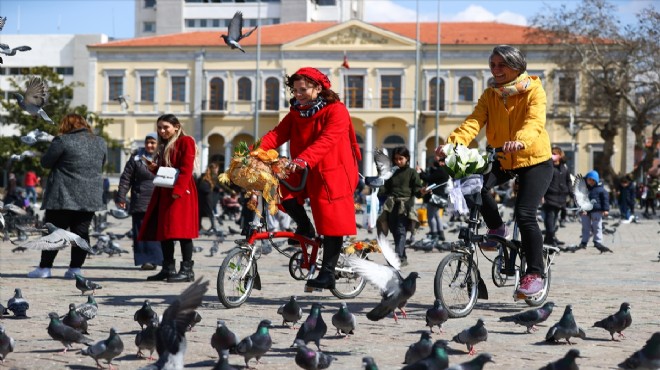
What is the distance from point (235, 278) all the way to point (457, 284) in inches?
64.4

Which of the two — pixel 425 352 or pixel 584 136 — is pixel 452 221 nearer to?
pixel 425 352

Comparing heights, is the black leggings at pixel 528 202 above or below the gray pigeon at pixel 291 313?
above

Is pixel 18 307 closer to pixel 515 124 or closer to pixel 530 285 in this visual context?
pixel 530 285

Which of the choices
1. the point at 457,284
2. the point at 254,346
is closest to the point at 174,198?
the point at 457,284

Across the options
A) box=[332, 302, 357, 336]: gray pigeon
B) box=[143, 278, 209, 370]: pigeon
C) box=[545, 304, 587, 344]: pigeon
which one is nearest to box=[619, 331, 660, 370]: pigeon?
box=[545, 304, 587, 344]: pigeon

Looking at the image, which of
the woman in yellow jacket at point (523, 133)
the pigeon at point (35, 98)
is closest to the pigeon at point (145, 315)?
the woman in yellow jacket at point (523, 133)

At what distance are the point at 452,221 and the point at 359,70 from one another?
4280 cm

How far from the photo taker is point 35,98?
33.1ft

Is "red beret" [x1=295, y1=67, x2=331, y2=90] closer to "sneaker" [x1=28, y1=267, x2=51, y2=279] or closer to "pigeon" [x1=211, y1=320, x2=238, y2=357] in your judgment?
"pigeon" [x1=211, y1=320, x2=238, y2=357]

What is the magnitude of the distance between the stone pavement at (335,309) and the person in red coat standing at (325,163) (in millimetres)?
549

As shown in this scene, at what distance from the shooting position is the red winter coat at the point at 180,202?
10.2 meters

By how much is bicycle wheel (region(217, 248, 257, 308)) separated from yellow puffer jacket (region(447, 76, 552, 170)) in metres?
1.76

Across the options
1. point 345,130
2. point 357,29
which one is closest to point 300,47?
point 357,29

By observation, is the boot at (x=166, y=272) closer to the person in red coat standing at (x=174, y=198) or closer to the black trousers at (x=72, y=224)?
the person in red coat standing at (x=174, y=198)
